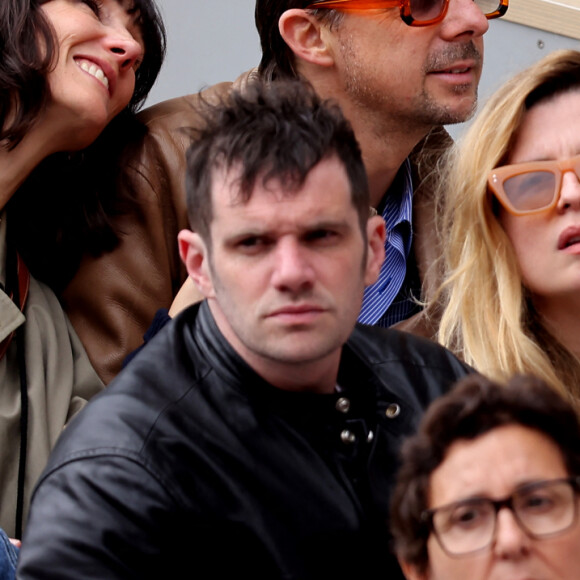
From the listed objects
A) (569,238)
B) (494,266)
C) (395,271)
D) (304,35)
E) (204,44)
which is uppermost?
(304,35)

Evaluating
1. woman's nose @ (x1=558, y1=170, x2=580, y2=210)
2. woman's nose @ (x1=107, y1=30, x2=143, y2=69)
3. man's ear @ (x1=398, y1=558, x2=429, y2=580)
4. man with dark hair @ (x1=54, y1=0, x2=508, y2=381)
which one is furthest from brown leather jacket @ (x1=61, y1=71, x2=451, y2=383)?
man's ear @ (x1=398, y1=558, x2=429, y2=580)

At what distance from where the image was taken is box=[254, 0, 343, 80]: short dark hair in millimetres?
2891

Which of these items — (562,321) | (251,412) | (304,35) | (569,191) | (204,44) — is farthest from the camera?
(204,44)

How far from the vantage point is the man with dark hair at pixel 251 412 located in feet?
4.74

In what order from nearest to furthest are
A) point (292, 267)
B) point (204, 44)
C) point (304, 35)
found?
point (292, 267) → point (304, 35) → point (204, 44)

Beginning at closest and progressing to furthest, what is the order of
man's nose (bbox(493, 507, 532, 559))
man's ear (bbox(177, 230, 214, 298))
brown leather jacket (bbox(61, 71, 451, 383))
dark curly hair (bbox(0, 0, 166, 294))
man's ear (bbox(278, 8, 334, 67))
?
man's nose (bbox(493, 507, 532, 559)) < man's ear (bbox(177, 230, 214, 298)) < dark curly hair (bbox(0, 0, 166, 294)) < brown leather jacket (bbox(61, 71, 451, 383)) < man's ear (bbox(278, 8, 334, 67))

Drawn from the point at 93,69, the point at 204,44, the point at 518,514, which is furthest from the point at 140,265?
the point at 518,514

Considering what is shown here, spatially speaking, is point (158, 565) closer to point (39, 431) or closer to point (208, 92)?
point (39, 431)

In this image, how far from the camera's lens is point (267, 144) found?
59.9 inches

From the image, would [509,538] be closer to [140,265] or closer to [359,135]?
[140,265]

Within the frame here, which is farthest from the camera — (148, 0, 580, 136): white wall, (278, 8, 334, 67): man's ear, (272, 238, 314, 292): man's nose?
(148, 0, 580, 136): white wall

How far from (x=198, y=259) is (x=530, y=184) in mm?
885

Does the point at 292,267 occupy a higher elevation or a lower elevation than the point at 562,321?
higher

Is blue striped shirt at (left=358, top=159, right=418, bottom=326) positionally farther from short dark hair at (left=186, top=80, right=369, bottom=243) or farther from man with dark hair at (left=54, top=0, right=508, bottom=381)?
short dark hair at (left=186, top=80, right=369, bottom=243)
